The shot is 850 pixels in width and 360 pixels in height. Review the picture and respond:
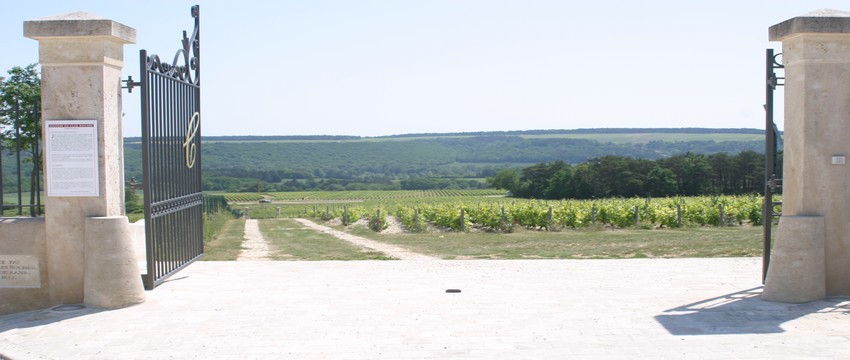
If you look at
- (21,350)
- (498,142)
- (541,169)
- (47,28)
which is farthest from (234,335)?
(498,142)

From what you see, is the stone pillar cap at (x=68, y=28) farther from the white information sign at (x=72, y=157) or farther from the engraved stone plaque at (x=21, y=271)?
the engraved stone plaque at (x=21, y=271)

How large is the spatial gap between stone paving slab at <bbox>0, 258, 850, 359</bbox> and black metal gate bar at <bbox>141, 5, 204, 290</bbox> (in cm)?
39

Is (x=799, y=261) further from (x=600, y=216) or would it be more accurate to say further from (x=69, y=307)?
(x=600, y=216)

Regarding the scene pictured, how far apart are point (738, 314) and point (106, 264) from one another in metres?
6.01

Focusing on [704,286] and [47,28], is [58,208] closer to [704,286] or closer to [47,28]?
[47,28]

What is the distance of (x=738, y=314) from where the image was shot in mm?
6711

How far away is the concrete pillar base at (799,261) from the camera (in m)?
7.16

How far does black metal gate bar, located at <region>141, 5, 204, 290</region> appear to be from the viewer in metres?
7.69

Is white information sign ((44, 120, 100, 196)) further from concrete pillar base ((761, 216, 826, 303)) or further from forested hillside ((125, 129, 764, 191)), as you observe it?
forested hillside ((125, 129, 764, 191))

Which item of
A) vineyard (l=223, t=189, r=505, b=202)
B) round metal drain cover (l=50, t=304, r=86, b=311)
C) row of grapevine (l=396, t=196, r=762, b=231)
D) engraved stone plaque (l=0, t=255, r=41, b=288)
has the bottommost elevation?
vineyard (l=223, t=189, r=505, b=202)

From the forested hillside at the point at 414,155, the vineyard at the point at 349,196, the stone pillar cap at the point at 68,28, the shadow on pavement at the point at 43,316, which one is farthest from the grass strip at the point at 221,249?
the forested hillside at the point at 414,155

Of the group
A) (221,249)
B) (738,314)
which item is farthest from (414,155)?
(738,314)

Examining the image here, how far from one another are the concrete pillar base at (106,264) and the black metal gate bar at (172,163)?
0.46 metres

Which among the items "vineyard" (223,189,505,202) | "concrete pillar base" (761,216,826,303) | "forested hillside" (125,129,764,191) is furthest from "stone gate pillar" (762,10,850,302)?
"forested hillside" (125,129,764,191)
